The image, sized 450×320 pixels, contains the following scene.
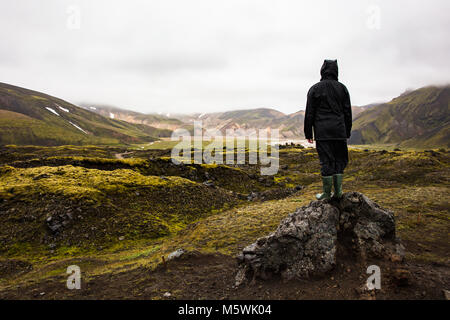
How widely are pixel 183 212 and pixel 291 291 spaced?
1664 centimetres

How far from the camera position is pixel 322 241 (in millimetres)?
7688

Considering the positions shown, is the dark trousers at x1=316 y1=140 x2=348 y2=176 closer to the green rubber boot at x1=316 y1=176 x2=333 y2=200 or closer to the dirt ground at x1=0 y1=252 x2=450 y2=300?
the green rubber boot at x1=316 y1=176 x2=333 y2=200

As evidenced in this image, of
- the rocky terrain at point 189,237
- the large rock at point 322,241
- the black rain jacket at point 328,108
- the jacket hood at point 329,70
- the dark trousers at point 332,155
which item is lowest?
the rocky terrain at point 189,237

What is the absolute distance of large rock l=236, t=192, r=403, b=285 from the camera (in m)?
7.43

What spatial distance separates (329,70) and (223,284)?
8.86 metres

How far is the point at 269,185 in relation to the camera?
35.2m

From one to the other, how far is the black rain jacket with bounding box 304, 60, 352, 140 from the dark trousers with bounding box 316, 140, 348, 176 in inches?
10.5

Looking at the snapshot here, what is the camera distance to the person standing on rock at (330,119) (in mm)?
8148

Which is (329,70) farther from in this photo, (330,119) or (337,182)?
(337,182)

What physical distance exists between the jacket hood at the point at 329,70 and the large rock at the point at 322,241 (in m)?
4.62

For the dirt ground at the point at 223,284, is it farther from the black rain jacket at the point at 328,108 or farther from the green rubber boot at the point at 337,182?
the black rain jacket at the point at 328,108

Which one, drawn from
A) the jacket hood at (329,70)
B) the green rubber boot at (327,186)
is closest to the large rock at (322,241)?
the green rubber boot at (327,186)

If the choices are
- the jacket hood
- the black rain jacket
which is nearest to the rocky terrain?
the black rain jacket
